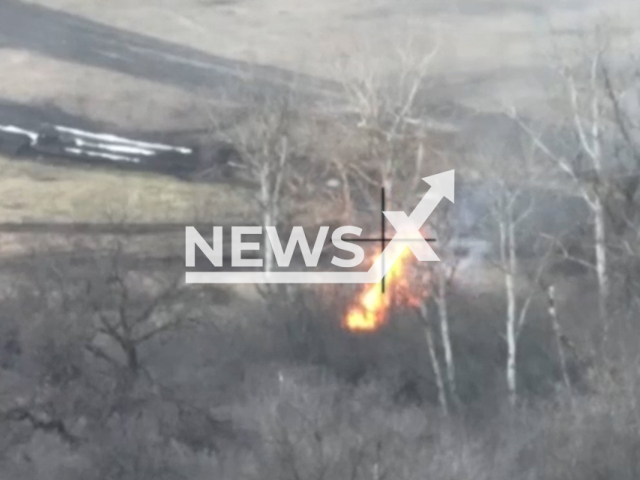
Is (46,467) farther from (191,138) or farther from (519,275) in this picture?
(519,275)

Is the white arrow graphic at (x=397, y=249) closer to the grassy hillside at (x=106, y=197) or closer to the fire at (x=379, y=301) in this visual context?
the fire at (x=379, y=301)

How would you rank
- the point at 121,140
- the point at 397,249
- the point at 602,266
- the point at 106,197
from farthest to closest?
the point at 121,140
the point at 106,197
the point at 397,249
the point at 602,266

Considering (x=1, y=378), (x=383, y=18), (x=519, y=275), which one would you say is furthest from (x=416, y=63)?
(x=1, y=378)

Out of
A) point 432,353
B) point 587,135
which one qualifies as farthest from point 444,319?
point 587,135

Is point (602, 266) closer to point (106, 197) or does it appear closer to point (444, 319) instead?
point (444, 319)

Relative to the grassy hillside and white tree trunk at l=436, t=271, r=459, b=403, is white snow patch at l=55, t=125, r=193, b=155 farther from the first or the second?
white tree trunk at l=436, t=271, r=459, b=403

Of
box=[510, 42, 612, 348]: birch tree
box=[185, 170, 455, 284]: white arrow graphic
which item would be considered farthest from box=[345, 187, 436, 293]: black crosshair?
box=[510, 42, 612, 348]: birch tree
